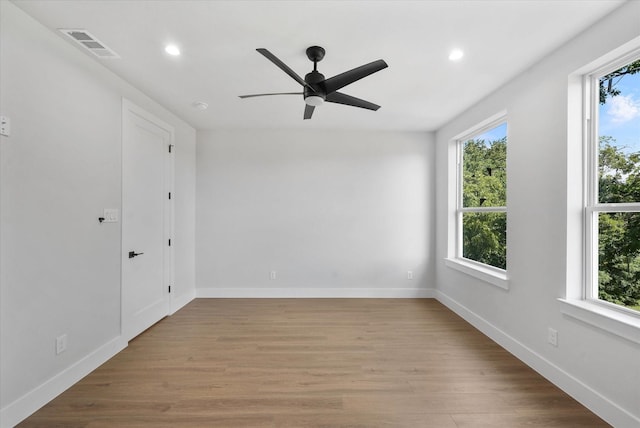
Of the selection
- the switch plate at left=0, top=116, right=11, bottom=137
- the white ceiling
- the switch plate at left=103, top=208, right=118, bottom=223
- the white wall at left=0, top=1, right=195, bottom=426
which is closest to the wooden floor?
the white wall at left=0, top=1, right=195, bottom=426

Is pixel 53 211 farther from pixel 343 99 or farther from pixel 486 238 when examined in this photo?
pixel 486 238

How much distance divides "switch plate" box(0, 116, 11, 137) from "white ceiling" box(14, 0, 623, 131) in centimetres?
73

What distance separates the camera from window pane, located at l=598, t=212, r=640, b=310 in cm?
184

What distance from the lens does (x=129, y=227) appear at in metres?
2.93

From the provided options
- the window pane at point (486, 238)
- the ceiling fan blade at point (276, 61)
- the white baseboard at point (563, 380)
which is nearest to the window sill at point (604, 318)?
the white baseboard at point (563, 380)

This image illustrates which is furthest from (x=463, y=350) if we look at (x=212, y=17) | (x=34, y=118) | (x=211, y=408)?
(x=34, y=118)

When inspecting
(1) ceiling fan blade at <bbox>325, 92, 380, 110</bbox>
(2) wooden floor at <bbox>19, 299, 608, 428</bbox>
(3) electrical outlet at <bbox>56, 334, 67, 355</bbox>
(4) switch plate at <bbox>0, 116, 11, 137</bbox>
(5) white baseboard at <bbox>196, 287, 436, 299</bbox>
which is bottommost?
(2) wooden floor at <bbox>19, 299, 608, 428</bbox>

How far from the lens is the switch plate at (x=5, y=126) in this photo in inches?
67.8

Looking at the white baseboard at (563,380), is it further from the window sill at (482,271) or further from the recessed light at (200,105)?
the recessed light at (200,105)

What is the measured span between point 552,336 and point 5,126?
4.02 metres

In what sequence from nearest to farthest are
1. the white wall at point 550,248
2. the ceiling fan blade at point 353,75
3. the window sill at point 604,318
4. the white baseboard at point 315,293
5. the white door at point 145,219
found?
the window sill at point 604,318, the white wall at point 550,248, the ceiling fan blade at point 353,75, the white door at point 145,219, the white baseboard at point 315,293

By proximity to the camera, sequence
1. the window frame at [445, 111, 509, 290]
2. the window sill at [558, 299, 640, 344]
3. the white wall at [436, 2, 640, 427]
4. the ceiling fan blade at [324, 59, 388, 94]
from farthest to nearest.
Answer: the window frame at [445, 111, 509, 290]
the ceiling fan blade at [324, 59, 388, 94]
the white wall at [436, 2, 640, 427]
the window sill at [558, 299, 640, 344]

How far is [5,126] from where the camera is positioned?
175 centimetres

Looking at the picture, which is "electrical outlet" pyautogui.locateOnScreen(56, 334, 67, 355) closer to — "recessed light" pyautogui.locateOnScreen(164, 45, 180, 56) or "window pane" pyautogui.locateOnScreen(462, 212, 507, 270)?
"recessed light" pyautogui.locateOnScreen(164, 45, 180, 56)
